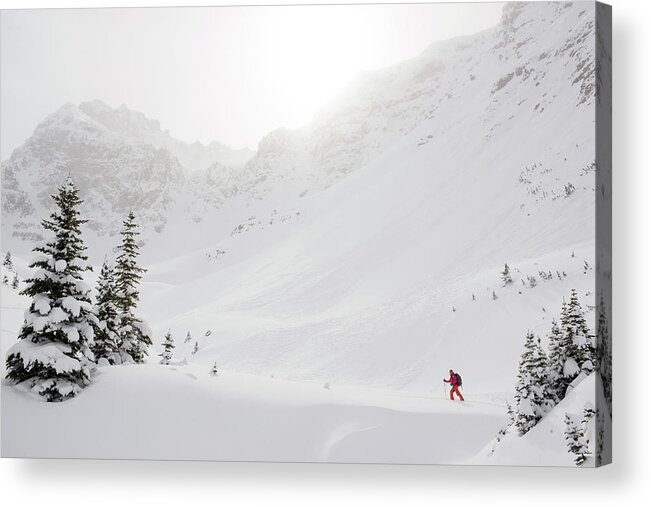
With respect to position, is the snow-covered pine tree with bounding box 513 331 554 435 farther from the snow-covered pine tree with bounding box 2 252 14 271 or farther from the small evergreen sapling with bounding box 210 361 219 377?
the snow-covered pine tree with bounding box 2 252 14 271

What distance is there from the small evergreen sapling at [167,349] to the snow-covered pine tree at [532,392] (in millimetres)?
7584

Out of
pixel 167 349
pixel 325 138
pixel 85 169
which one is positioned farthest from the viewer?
pixel 325 138

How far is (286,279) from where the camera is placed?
691 inches

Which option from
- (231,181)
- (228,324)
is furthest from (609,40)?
(231,181)

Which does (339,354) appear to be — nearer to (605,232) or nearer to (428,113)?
(605,232)

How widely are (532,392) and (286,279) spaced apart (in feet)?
29.1

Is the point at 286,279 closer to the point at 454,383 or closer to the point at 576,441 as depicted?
the point at 454,383

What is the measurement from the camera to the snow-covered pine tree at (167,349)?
508 inches

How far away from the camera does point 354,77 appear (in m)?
14.2

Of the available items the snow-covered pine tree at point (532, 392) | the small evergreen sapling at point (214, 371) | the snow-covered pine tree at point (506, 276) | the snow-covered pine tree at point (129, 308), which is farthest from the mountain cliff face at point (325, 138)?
the small evergreen sapling at point (214, 371)

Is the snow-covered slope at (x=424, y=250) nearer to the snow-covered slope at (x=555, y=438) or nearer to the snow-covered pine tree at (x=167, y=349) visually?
the snow-covered pine tree at (x=167, y=349)

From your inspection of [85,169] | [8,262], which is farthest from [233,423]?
[85,169]

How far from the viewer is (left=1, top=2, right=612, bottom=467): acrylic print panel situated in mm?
10750

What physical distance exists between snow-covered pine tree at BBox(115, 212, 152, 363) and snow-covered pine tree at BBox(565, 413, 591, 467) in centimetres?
873
